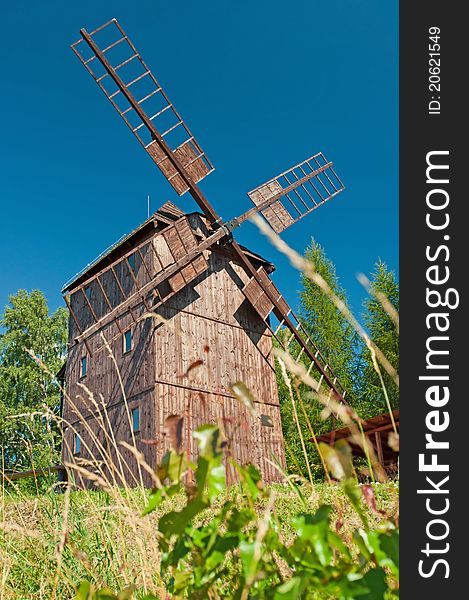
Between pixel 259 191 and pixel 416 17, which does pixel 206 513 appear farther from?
pixel 259 191

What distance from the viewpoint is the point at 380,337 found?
25469mm

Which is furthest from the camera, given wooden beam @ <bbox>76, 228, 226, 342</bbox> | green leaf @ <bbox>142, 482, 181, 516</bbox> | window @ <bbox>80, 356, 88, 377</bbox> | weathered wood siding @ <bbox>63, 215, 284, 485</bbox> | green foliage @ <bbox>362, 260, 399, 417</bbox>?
green foliage @ <bbox>362, 260, 399, 417</bbox>

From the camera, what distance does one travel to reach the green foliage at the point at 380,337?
24344 mm

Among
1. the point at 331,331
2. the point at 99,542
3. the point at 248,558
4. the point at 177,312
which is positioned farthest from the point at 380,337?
the point at 248,558

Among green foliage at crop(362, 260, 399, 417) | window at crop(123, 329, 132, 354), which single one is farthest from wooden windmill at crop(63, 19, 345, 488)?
green foliage at crop(362, 260, 399, 417)

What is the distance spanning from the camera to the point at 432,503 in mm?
1101

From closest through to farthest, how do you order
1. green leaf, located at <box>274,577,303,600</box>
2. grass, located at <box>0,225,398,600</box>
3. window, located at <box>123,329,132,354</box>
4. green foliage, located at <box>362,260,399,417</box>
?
1. green leaf, located at <box>274,577,303,600</box>
2. grass, located at <box>0,225,398,600</box>
3. window, located at <box>123,329,132,354</box>
4. green foliage, located at <box>362,260,399,417</box>

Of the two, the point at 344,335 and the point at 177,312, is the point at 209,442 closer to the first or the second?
the point at 177,312

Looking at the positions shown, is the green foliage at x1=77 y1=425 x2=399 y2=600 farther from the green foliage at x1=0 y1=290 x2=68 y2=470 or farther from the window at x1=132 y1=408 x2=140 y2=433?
the green foliage at x1=0 y1=290 x2=68 y2=470

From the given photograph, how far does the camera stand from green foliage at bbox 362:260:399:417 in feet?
79.9

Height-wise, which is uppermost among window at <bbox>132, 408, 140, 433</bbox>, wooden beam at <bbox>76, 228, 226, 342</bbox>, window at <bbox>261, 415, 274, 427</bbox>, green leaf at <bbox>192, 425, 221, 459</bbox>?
wooden beam at <bbox>76, 228, 226, 342</bbox>

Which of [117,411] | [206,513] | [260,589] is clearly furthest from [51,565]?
[117,411]

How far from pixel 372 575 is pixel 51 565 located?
9.40ft

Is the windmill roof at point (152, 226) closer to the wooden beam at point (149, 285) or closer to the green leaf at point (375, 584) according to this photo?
the wooden beam at point (149, 285)
